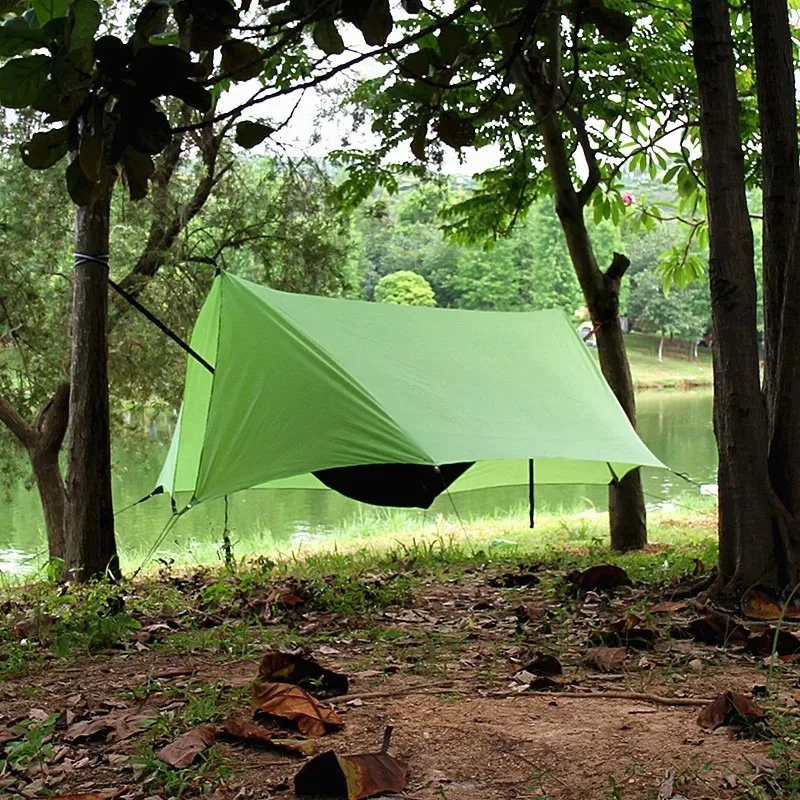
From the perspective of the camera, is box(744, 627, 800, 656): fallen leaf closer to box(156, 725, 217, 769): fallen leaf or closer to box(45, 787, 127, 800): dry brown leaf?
box(156, 725, 217, 769): fallen leaf

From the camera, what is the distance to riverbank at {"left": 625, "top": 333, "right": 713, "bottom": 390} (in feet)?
108

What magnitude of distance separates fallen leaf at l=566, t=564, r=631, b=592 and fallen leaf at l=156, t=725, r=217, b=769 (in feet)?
6.02

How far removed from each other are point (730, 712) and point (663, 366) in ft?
117

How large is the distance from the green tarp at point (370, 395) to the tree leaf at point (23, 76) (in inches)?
107

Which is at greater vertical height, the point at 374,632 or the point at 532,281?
the point at 532,281

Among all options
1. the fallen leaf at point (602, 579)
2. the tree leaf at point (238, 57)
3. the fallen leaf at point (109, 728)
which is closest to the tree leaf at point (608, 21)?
the tree leaf at point (238, 57)

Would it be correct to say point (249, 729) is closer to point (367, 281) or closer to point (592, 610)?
point (592, 610)

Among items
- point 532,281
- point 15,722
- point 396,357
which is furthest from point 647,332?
point 15,722

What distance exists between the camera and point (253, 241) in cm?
777

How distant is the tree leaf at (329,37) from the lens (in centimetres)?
152

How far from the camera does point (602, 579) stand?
3381mm

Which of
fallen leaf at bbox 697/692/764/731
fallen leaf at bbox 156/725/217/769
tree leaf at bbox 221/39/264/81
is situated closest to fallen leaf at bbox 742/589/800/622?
fallen leaf at bbox 697/692/764/731

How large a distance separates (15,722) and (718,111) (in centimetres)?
241

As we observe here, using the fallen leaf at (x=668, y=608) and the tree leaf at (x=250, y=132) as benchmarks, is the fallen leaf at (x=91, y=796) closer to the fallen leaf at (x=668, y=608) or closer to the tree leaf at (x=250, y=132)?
the tree leaf at (x=250, y=132)
